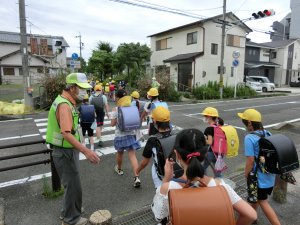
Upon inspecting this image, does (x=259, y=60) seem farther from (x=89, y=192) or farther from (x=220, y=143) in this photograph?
(x=89, y=192)

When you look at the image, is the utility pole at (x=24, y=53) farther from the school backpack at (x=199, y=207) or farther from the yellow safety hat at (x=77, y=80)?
the school backpack at (x=199, y=207)

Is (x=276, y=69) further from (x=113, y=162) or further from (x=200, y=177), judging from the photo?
(x=200, y=177)

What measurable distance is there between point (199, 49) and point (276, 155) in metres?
23.6

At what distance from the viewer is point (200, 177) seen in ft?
5.65

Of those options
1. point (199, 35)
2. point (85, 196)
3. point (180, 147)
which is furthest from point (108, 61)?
point (180, 147)

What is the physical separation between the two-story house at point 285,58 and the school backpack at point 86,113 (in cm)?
3926

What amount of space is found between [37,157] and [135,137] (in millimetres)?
3119

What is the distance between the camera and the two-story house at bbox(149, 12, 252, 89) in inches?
968

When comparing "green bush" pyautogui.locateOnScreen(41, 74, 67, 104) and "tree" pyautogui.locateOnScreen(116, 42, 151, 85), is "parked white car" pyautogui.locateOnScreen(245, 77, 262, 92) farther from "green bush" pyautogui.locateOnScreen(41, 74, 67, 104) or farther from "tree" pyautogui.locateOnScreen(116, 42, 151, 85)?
"green bush" pyautogui.locateOnScreen(41, 74, 67, 104)

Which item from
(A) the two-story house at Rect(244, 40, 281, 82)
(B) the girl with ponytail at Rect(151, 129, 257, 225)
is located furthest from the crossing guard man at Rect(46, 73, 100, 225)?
(A) the two-story house at Rect(244, 40, 281, 82)

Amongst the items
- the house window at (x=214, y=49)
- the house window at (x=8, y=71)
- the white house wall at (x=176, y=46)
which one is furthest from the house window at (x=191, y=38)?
the house window at (x=8, y=71)

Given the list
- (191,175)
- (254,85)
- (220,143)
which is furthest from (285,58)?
(191,175)

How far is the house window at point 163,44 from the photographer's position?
28.6 meters

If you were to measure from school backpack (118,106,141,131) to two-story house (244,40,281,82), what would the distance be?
32.6 m
